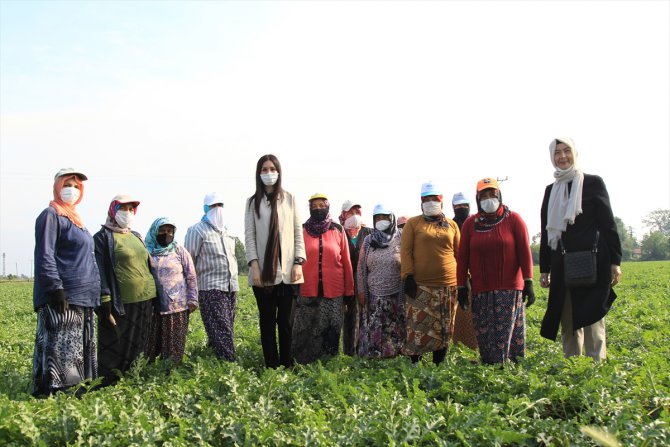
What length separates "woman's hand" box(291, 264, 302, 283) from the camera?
552 cm

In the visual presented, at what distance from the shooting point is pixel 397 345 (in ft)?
20.4

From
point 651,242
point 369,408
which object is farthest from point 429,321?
point 651,242

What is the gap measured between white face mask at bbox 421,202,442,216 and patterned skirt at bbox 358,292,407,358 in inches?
38.8

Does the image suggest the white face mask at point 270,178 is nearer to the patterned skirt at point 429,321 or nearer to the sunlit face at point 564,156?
the patterned skirt at point 429,321

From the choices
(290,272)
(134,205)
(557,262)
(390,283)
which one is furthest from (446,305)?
(134,205)

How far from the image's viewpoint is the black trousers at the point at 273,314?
218 inches

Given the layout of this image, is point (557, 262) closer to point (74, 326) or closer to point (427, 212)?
point (427, 212)

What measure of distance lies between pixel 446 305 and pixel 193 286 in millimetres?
2665

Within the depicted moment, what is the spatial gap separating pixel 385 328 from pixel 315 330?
751 millimetres

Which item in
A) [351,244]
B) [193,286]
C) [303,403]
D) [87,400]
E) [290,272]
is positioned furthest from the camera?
[351,244]

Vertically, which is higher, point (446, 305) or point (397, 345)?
point (446, 305)

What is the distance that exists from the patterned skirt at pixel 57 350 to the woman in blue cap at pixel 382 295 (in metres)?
2.87

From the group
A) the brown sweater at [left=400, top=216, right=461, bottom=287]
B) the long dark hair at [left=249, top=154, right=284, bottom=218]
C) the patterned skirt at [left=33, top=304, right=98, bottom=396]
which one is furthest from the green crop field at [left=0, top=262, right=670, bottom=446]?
the long dark hair at [left=249, top=154, right=284, bottom=218]

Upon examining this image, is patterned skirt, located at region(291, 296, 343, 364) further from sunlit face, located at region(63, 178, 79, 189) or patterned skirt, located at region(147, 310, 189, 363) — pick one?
sunlit face, located at region(63, 178, 79, 189)
